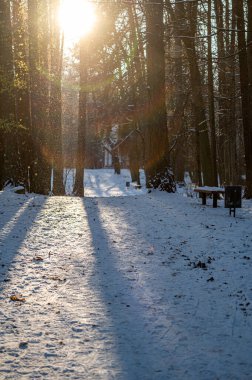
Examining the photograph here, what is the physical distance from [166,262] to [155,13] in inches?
433

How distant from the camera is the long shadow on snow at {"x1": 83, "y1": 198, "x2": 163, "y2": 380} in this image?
3.57 metres

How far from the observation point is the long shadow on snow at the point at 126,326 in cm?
357

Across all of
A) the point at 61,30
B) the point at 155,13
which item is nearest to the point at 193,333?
the point at 155,13

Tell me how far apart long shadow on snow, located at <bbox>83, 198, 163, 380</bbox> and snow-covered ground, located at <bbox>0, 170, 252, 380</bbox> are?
1 centimetres

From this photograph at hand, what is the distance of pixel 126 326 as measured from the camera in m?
4.40

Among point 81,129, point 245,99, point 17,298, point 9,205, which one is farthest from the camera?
point 81,129

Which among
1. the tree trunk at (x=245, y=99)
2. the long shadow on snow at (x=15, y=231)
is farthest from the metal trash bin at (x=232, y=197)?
the long shadow on snow at (x=15, y=231)

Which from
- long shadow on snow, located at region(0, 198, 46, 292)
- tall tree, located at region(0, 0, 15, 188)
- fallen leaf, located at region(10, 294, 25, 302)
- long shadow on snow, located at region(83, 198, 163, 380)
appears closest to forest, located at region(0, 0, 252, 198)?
tall tree, located at region(0, 0, 15, 188)

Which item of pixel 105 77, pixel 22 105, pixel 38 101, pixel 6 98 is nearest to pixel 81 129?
pixel 38 101

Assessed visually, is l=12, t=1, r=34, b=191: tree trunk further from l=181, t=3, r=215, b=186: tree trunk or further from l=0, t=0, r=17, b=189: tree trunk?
l=181, t=3, r=215, b=186: tree trunk

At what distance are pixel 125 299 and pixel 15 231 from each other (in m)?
4.07

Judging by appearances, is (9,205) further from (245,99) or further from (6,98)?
(245,99)

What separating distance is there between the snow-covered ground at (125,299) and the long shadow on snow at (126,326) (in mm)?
11

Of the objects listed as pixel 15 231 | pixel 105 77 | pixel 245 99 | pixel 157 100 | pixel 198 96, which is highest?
pixel 105 77
